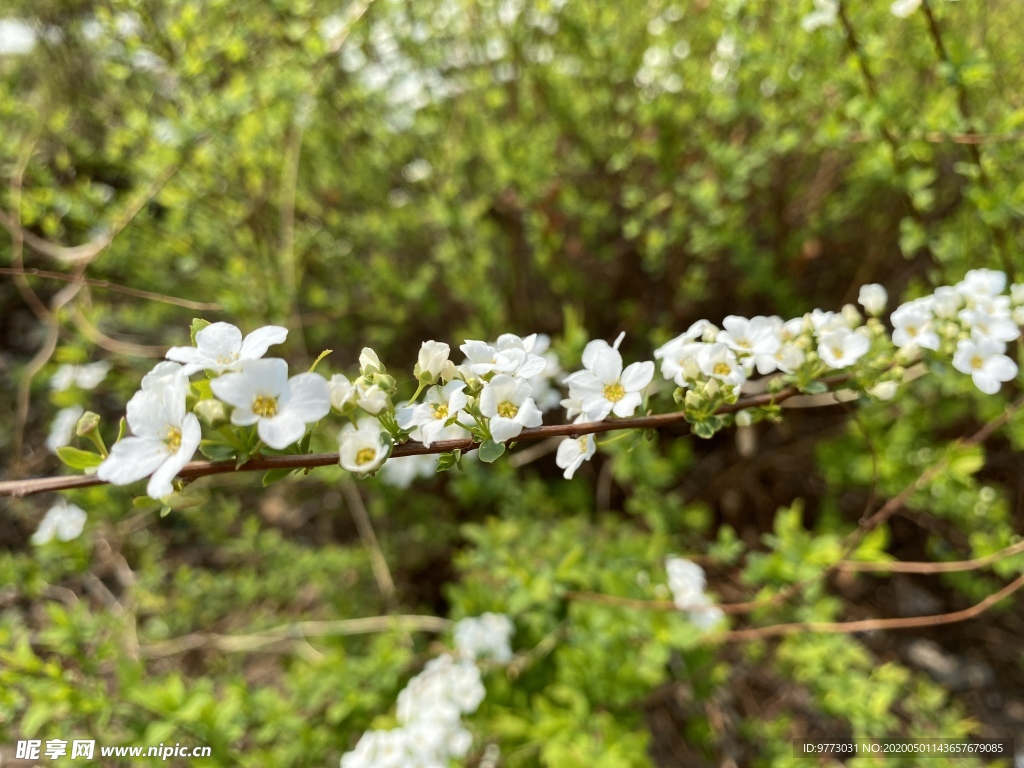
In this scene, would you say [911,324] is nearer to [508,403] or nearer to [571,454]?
[571,454]

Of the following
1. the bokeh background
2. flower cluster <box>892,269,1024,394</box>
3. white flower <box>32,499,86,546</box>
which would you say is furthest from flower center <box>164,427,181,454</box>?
white flower <box>32,499,86,546</box>

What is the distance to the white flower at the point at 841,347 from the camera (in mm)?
1214

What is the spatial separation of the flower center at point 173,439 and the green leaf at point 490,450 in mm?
481

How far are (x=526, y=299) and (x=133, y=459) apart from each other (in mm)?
2828

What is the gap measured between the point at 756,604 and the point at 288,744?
5.68ft

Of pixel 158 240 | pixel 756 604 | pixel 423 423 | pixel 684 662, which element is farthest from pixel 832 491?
pixel 158 240

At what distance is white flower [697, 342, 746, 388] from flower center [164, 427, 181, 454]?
0.91 meters

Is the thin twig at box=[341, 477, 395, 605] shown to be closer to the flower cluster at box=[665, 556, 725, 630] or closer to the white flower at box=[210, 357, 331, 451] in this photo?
the flower cluster at box=[665, 556, 725, 630]

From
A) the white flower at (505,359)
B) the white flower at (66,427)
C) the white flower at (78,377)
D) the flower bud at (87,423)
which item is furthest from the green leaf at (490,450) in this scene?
the white flower at (78,377)

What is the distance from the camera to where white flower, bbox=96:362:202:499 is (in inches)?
35.4

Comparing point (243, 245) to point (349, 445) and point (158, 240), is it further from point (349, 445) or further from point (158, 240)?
point (349, 445)

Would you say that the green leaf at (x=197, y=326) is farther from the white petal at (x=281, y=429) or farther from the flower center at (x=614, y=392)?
the flower center at (x=614, y=392)

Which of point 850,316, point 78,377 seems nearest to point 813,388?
point 850,316

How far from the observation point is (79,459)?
0.98m
